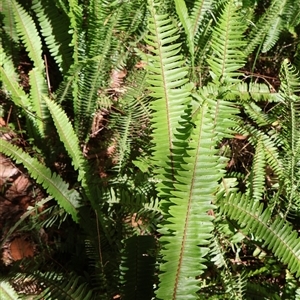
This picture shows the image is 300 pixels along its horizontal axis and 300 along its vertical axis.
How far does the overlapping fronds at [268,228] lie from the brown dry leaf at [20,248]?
97cm

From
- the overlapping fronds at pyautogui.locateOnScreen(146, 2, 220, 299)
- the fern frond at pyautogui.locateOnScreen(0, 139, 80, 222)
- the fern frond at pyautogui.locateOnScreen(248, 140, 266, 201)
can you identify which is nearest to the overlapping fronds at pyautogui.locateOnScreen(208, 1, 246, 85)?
the fern frond at pyautogui.locateOnScreen(248, 140, 266, 201)

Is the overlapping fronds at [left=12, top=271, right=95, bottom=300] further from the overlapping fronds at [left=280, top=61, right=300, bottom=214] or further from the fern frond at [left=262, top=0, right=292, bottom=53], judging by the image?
the fern frond at [left=262, top=0, right=292, bottom=53]

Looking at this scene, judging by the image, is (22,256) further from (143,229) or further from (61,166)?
(143,229)

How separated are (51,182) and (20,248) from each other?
0.45 metres

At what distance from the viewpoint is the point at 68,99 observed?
2027 millimetres

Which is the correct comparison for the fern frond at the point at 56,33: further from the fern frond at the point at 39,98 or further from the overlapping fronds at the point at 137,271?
the overlapping fronds at the point at 137,271

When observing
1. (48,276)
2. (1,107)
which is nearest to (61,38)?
(1,107)

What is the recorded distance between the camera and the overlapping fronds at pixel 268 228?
1.40 m

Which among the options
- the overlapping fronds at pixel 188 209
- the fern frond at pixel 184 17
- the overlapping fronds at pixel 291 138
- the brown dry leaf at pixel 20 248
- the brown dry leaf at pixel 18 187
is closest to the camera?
the overlapping fronds at pixel 188 209

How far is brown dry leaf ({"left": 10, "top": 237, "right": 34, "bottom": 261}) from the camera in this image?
6.00 feet

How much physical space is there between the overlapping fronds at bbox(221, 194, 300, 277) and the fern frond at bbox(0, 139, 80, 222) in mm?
628

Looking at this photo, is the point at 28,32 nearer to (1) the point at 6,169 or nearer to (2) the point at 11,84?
(2) the point at 11,84

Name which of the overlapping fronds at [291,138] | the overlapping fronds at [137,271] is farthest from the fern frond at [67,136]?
the overlapping fronds at [291,138]

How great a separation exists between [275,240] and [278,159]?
0.48 metres
